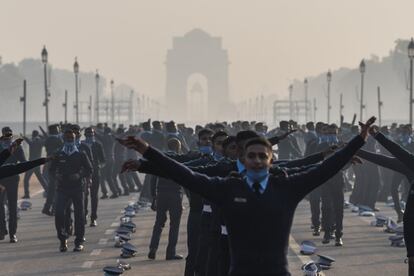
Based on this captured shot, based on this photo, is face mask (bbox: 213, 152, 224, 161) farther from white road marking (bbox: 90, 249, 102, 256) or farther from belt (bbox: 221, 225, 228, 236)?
white road marking (bbox: 90, 249, 102, 256)

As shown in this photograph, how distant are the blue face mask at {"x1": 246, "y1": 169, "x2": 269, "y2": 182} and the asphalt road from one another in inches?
265

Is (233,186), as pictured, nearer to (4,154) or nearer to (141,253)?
(4,154)

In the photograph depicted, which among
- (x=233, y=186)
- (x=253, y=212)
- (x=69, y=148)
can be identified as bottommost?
(x=253, y=212)

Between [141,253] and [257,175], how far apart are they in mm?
9157

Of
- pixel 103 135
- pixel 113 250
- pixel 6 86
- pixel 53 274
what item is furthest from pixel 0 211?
pixel 6 86

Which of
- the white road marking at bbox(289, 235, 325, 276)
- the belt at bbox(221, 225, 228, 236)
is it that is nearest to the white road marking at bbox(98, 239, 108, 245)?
the white road marking at bbox(289, 235, 325, 276)

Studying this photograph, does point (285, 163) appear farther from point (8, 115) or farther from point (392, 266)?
point (8, 115)

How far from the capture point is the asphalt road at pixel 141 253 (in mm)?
14250

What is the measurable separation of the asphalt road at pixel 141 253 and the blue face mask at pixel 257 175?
674 cm

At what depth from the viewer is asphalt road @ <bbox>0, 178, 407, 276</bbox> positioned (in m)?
14.2

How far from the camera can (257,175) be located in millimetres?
7281

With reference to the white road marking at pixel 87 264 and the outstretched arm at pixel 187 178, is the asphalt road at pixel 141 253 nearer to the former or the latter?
the white road marking at pixel 87 264

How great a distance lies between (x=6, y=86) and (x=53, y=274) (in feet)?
567

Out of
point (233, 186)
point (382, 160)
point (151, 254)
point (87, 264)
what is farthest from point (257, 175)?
point (151, 254)
